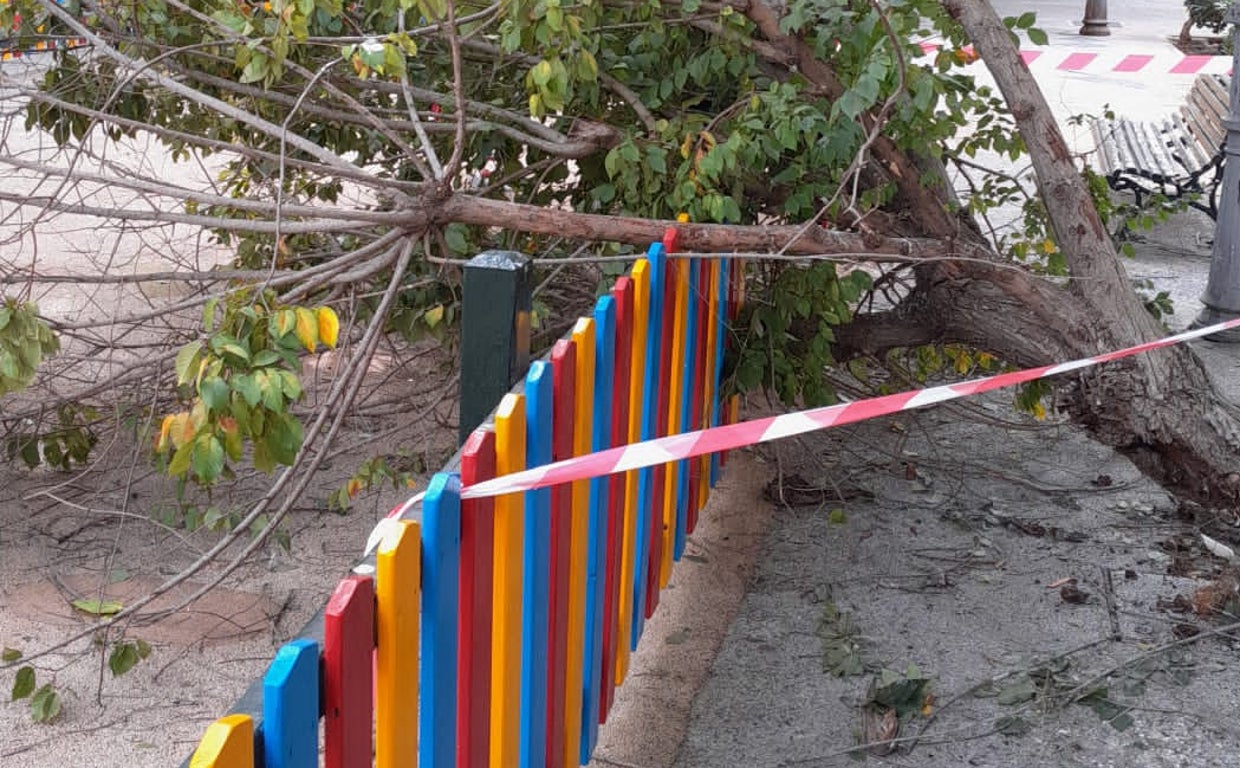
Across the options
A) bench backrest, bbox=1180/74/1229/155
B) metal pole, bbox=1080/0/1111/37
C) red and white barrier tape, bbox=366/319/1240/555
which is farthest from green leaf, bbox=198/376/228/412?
metal pole, bbox=1080/0/1111/37

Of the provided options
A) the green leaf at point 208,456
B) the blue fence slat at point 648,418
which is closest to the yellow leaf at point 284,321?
the green leaf at point 208,456

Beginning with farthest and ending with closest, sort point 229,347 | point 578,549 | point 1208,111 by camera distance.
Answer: point 1208,111 → point 578,549 → point 229,347

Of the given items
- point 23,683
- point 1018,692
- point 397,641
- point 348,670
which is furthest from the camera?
point 1018,692

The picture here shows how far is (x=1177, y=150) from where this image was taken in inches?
367

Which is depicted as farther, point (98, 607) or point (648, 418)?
point (98, 607)

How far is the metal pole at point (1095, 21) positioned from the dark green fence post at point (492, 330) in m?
20.3

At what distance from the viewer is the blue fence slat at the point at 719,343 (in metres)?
4.09

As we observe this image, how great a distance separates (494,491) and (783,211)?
263 centimetres

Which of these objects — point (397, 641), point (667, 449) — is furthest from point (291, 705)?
point (667, 449)

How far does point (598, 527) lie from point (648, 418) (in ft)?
1.80

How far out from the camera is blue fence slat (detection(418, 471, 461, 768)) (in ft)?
5.82

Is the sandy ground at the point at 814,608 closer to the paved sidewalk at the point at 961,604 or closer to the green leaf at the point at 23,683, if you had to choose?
the paved sidewalk at the point at 961,604

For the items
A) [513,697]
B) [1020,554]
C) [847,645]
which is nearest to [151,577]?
[847,645]

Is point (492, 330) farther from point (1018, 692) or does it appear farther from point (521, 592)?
point (1018, 692)
